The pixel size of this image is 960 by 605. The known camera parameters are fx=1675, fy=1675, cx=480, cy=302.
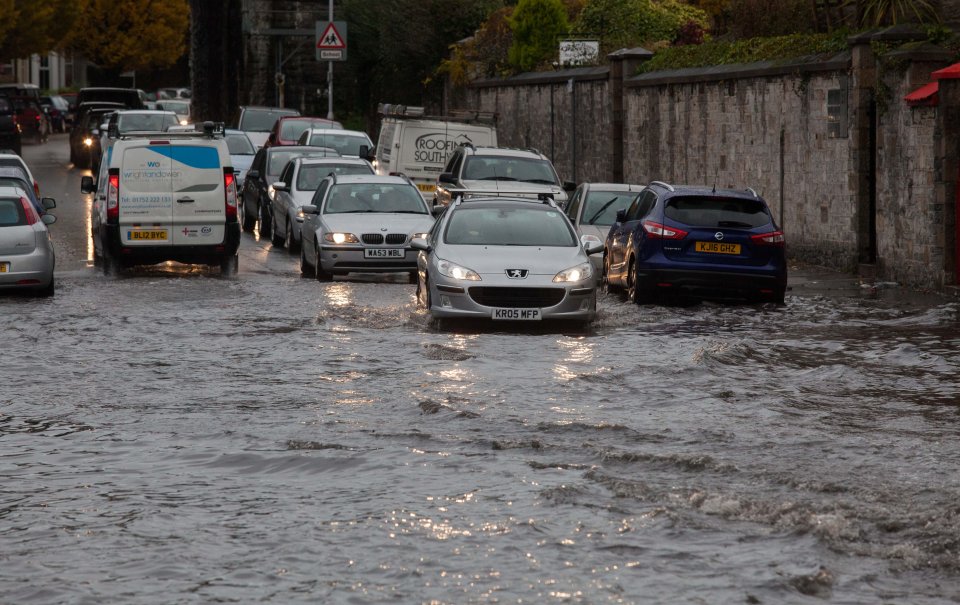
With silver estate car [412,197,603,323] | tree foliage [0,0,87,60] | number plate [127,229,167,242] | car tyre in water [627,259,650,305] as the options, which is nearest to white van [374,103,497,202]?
number plate [127,229,167,242]

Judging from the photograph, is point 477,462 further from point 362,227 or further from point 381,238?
point 362,227

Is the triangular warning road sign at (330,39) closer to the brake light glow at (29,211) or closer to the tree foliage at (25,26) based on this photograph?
the brake light glow at (29,211)

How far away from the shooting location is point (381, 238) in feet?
74.1

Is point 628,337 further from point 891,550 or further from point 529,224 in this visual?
point 891,550

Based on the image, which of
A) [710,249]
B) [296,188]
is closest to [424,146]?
[296,188]

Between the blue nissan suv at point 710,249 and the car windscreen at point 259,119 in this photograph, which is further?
the car windscreen at point 259,119

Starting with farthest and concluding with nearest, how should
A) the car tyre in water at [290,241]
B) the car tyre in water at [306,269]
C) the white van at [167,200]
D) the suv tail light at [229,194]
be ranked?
the car tyre in water at [290,241]
the car tyre in water at [306,269]
the suv tail light at [229,194]
the white van at [167,200]

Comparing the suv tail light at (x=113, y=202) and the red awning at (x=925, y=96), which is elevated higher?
the red awning at (x=925, y=96)

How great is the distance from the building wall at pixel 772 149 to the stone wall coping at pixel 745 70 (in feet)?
0.40

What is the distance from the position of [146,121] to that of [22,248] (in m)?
24.2

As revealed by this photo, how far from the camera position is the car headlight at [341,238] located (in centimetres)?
2248

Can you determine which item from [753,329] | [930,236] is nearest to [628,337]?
[753,329]

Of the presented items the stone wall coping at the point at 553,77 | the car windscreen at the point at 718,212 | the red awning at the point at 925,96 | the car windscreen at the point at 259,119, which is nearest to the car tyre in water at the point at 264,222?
the stone wall coping at the point at 553,77

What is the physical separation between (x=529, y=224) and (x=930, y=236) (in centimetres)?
574
